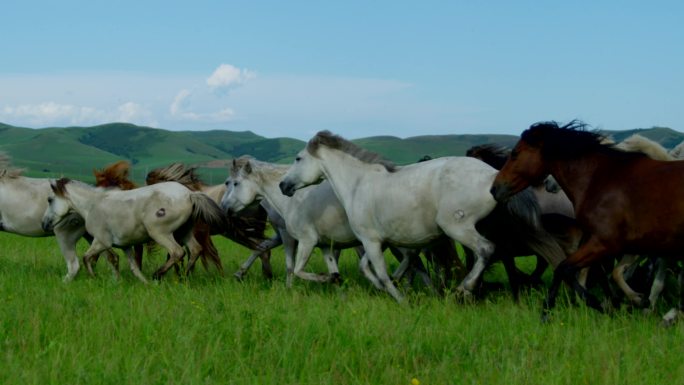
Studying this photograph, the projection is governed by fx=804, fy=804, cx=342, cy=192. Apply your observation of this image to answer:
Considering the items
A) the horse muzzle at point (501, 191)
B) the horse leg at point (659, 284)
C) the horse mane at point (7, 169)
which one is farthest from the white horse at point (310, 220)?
the horse mane at point (7, 169)

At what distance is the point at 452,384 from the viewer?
205 inches

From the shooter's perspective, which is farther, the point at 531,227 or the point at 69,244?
the point at 69,244

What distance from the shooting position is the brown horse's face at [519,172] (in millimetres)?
7965

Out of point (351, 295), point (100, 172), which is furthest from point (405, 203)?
point (100, 172)

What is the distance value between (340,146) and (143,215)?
108 inches

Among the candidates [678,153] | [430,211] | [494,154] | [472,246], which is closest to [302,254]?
[430,211]

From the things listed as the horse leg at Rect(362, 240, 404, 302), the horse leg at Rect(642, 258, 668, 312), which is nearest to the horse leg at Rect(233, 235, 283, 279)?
the horse leg at Rect(362, 240, 404, 302)

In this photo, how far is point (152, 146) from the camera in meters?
115

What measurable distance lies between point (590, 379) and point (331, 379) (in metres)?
1.70

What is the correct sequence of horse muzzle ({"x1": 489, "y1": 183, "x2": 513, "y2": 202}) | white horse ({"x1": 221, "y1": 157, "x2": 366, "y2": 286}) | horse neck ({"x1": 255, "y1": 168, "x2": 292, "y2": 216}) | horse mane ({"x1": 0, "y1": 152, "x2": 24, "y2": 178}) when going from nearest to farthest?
horse muzzle ({"x1": 489, "y1": 183, "x2": 513, "y2": 202}), white horse ({"x1": 221, "y1": 157, "x2": 366, "y2": 286}), horse neck ({"x1": 255, "y1": 168, "x2": 292, "y2": 216}), horse mane ({"x1": 0, "y1": 152, "x2": 24, "y2": 178})

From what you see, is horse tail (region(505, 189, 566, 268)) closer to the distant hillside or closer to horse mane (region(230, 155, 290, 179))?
horse mane (region(230, 155, 290, 179))

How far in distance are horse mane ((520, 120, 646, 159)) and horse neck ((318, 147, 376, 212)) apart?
2.01 meters

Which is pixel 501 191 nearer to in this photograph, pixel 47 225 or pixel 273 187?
pixel 273 187

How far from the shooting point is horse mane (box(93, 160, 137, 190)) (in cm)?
1210
